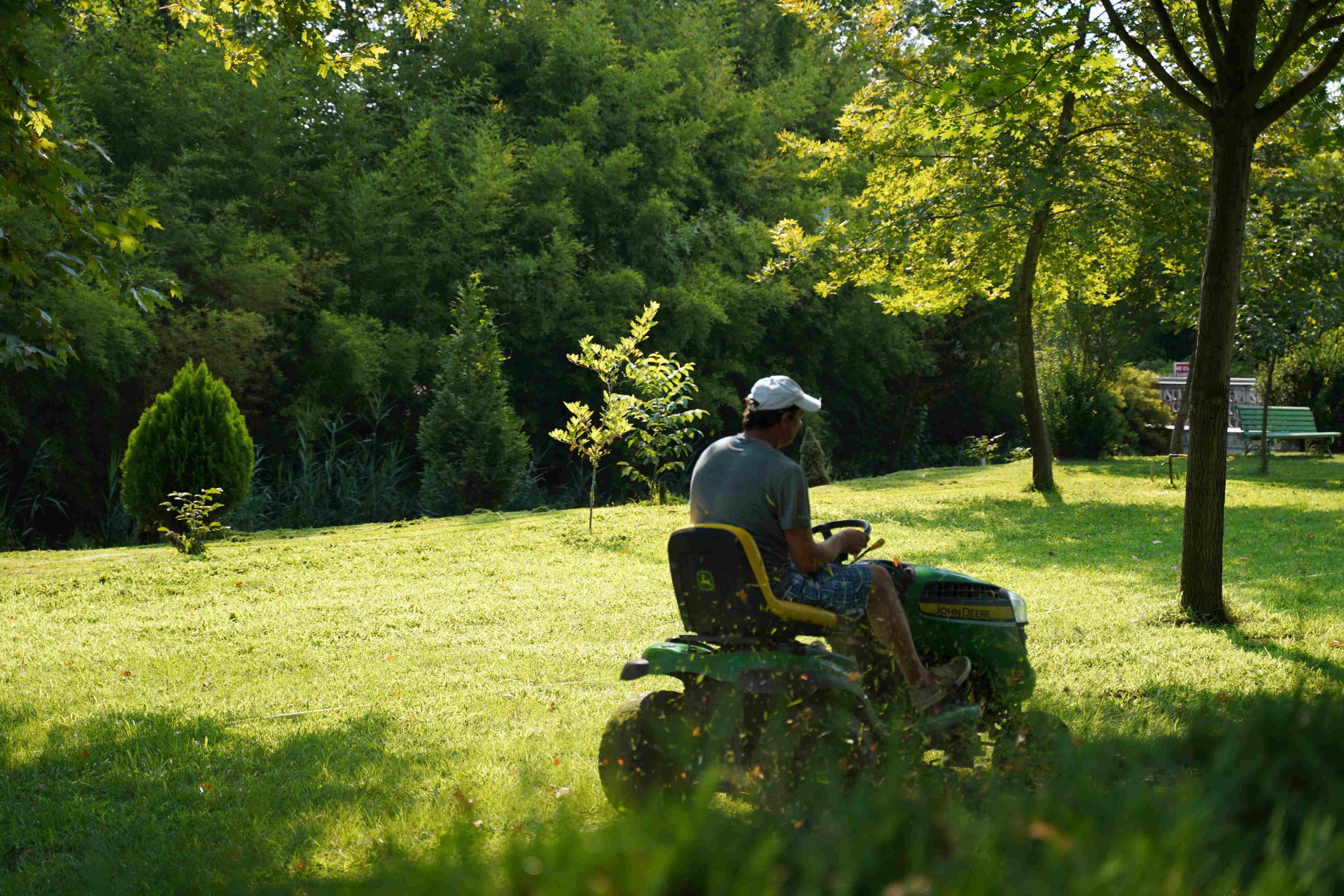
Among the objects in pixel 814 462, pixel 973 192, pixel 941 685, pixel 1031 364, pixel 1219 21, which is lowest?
pixel 941 685

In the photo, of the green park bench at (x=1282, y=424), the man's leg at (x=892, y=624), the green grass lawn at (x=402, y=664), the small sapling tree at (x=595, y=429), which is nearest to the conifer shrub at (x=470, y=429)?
the small sapling tree at (x=595, y=429)

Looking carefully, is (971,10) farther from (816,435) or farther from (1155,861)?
(816,435)

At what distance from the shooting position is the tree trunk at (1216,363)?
7.23 metres

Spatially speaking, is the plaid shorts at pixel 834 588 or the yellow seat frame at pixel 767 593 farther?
the plaid shorts at pixel 834 588

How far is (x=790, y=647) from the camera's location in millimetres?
4043

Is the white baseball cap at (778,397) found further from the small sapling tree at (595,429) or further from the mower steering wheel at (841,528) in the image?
the small sapling tree at (595,429)

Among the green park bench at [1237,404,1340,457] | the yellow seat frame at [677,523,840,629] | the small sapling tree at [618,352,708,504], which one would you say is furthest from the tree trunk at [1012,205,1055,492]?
the yellow seat frame at [677,523,840,629]

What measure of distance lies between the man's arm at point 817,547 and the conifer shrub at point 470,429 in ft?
40.6

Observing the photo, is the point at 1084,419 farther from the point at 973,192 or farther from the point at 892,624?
the point at 892,624

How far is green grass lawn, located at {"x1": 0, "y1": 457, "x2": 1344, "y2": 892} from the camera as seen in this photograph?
4.09m

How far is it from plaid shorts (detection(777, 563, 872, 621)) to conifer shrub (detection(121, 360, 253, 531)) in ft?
32.5

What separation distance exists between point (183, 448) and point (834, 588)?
33.2ft

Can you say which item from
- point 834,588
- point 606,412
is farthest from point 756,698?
point 606,412

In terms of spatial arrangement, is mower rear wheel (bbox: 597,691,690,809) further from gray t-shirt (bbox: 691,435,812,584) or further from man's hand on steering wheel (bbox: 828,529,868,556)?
man's hand on steering wheel (bbox: 828,529,868,556)
